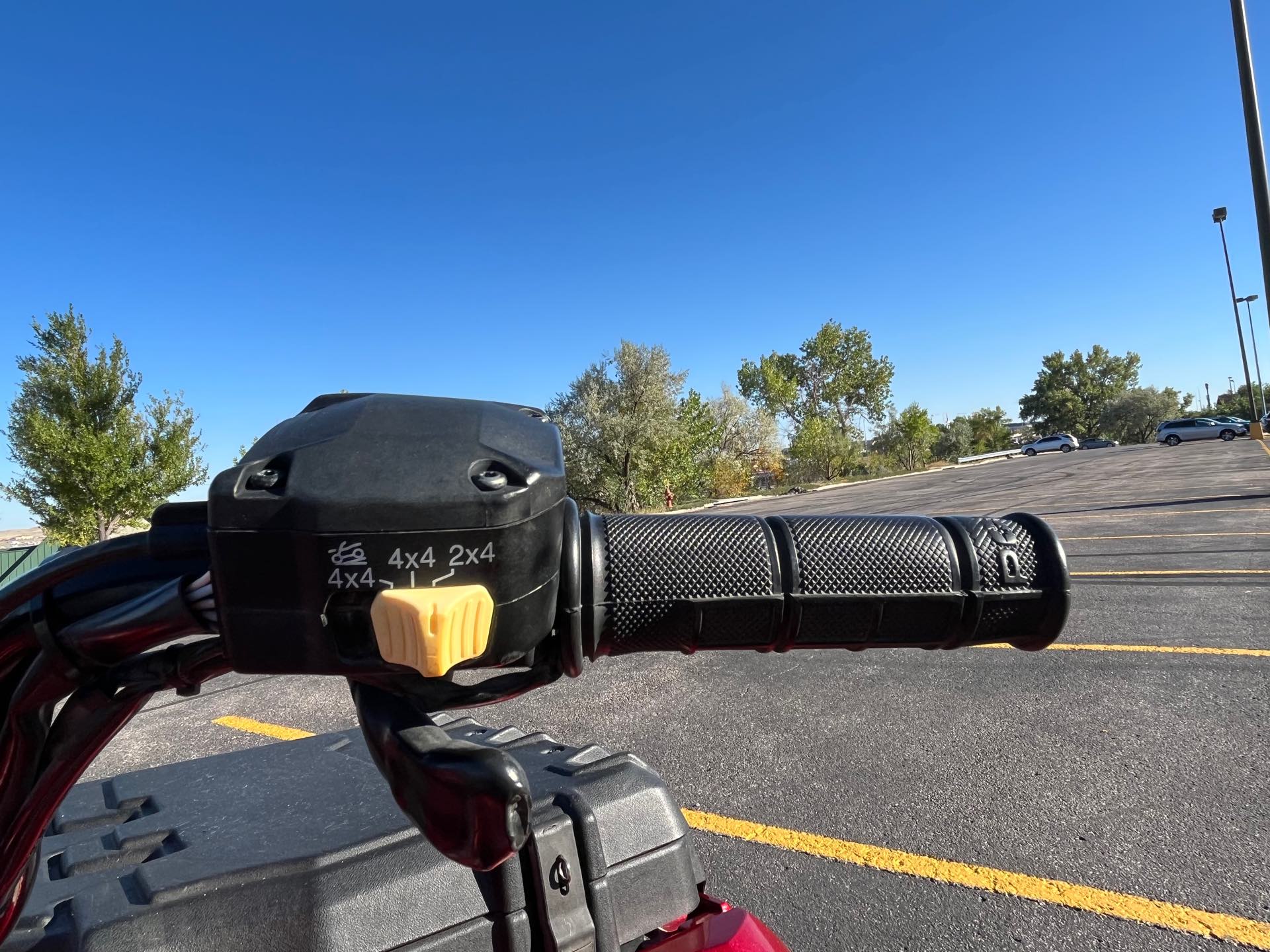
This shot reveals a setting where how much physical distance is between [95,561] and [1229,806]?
12.6 feet

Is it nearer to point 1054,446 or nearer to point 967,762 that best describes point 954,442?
point 1054,446

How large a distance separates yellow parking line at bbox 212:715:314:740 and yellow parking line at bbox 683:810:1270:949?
287 cm

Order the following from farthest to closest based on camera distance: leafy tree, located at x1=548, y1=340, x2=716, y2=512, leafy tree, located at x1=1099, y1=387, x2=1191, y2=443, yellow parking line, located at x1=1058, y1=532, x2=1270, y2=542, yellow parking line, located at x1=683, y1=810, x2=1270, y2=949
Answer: leafy tree, located at x1=1099, y1=387, x2=1191, y2=443 → leafy tree, located at x1=548, y1=340, x2=716, y2=512 → yellow parking line, located at x1=1058, y1=532, x2=1270, y2=542 → yellow parking line, located at x1=683, y1=810, x2=1270, y2=949

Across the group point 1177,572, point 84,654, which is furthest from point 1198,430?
point 84,654

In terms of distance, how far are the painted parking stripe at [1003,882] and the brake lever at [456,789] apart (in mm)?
2649

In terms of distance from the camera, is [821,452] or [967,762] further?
[821,452]

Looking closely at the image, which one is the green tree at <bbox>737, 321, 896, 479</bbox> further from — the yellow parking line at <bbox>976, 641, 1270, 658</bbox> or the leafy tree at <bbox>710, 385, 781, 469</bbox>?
the yellow parking line at <bbox>976, 641, 1270, 658</bbox>

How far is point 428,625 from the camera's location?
53 cm

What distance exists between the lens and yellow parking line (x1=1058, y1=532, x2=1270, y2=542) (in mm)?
9422

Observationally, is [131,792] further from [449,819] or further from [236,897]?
[449,819]

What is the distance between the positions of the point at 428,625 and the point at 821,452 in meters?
47.3

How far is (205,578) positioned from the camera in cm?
68

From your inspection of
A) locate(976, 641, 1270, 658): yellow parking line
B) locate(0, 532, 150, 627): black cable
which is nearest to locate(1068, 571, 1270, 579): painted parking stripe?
locate(976, 641, 1270, 658): yellow parking line

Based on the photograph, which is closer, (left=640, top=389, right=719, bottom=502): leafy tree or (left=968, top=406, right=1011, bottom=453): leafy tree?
(left=640, top=389, right=719, bottom=502): leafy tree
